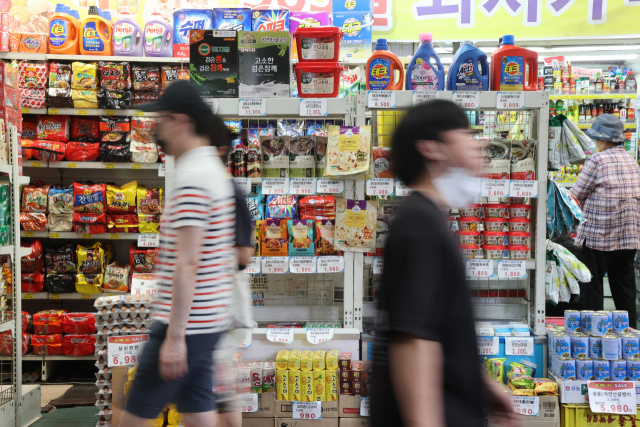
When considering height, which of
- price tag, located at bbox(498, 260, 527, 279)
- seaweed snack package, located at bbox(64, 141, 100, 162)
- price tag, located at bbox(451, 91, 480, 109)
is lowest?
price tag, located at bbox(498, 260, 527, 279)

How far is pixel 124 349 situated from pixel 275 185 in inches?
50.6

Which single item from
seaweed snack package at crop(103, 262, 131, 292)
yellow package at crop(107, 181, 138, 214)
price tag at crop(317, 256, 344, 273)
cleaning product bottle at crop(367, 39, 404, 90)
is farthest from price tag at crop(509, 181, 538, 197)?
seaweed snack package at crop(103, 262, 131, 292)

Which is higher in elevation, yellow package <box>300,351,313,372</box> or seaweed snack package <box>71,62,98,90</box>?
seaweed snack package <box>71,62,98,90</box>

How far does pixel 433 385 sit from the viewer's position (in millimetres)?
Answer: 1120

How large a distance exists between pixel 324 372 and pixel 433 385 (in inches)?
73.4

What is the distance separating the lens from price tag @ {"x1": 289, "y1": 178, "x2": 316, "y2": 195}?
9.89ft

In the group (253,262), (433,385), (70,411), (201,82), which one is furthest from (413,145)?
(70,411)

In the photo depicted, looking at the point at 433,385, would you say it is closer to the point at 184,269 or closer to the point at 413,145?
the point at 413,145

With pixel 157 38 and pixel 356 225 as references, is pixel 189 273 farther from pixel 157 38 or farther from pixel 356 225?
pixel 157 38

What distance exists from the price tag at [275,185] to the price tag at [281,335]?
830 millimetres

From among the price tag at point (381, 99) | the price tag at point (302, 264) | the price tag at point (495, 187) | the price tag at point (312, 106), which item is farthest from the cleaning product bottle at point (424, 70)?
the price tag at point (302, 264)

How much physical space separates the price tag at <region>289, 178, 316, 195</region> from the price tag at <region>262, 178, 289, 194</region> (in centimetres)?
3

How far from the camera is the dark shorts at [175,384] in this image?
1819 mm

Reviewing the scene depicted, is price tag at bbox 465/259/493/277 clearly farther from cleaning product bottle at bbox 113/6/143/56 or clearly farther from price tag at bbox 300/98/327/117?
cleaning product bottle at bbox 113/6/143/56
